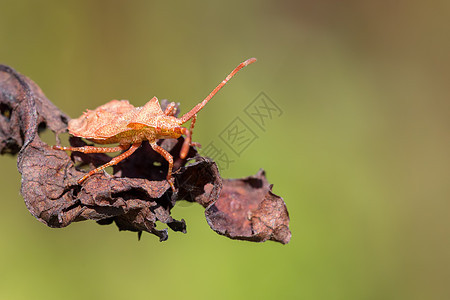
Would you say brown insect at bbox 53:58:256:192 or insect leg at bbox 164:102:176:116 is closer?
brown insect at bbox 53:58:256:192

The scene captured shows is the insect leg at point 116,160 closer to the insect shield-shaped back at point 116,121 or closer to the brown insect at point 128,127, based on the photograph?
the brown insect at point 128,127

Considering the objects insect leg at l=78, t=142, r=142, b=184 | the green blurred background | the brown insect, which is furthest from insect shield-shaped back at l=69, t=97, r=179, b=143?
the green blurred background

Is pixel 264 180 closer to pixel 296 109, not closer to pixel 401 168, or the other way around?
pixel 296 109

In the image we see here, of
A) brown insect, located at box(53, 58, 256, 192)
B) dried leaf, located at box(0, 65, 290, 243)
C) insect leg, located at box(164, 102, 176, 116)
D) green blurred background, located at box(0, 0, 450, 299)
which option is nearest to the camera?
dried leaf, located at box(0, 65, 290, 243)

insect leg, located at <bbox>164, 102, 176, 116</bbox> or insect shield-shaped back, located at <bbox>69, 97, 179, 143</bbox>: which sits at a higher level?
insect leg, located at <bbox>164, 102, 176, 116</bbox>

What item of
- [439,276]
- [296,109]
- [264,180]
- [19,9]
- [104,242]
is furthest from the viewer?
[296,109]

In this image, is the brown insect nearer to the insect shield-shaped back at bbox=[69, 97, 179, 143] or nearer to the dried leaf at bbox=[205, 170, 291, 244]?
the insect shield-shaped back at bbox=[69, 97, 179, 143]

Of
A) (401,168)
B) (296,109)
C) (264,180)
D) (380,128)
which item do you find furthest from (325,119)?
(264,180)

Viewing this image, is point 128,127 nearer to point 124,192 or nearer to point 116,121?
point 116,121
